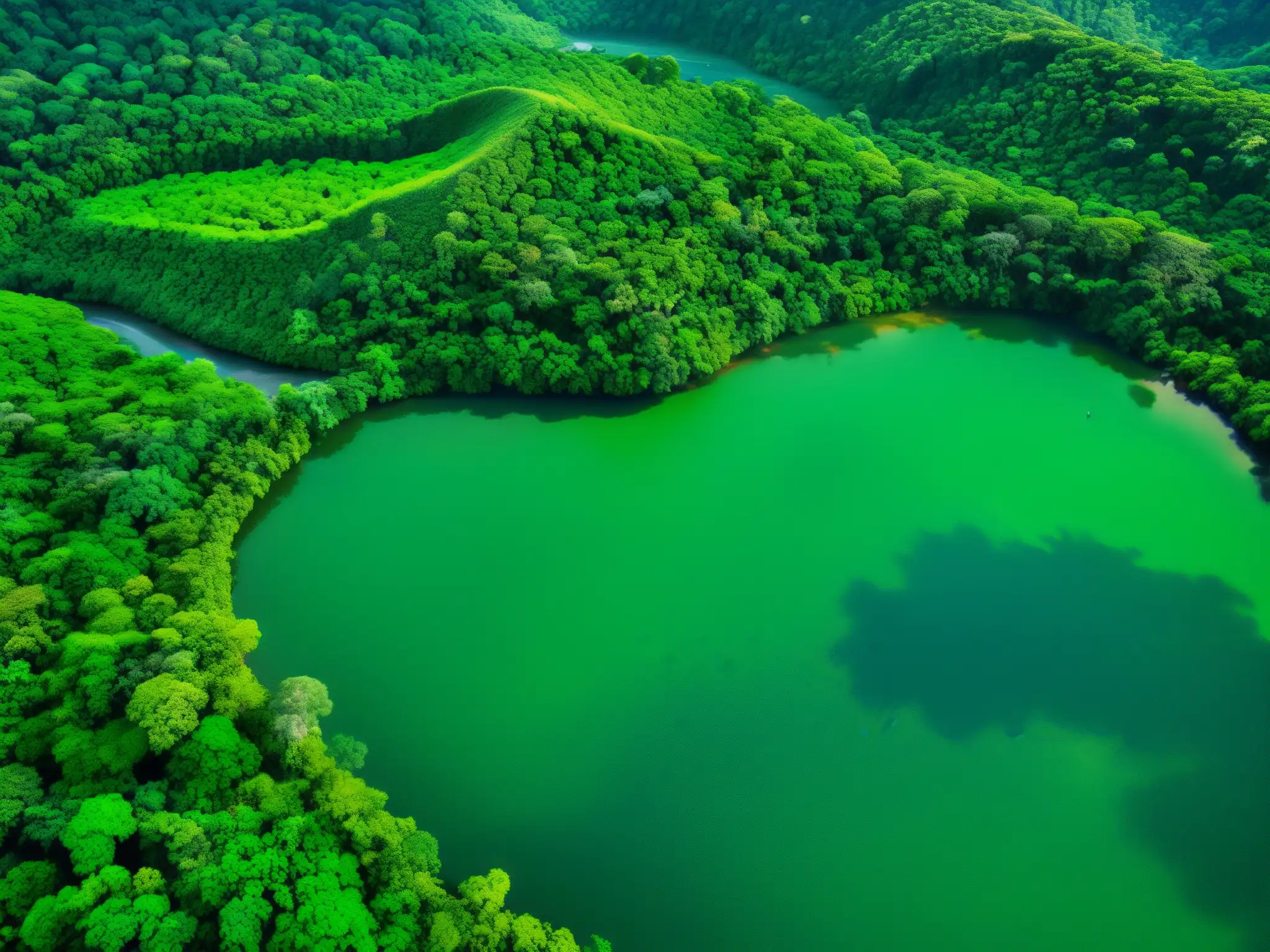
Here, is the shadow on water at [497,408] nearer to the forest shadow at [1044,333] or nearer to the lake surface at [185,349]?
the lake surface at [185,349]

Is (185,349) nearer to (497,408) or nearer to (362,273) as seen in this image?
(362,273)

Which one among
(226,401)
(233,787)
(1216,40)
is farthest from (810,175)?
(1216,40)

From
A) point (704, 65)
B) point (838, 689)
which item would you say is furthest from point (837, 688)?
point (704, 65)

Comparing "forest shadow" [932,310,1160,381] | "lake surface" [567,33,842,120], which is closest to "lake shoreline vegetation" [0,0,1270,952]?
"forest shadow" [932,310,1160,381]

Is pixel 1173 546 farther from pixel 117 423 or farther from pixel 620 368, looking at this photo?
pixel 117 423

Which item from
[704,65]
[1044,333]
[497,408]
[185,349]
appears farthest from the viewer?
[704,65]

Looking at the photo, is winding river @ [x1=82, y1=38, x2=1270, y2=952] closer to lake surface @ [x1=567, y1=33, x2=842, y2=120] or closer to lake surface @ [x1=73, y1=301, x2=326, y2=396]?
Result: lake surface @ [x1=73, y1=301, x2=326, y2=396]
